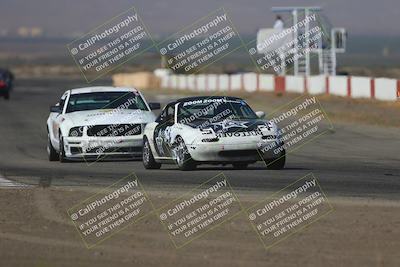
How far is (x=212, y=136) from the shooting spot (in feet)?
58.0

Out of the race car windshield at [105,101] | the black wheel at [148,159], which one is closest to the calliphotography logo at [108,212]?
the black wheel at [148,159]

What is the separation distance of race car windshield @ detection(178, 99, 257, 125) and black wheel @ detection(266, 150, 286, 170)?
773 millimetres

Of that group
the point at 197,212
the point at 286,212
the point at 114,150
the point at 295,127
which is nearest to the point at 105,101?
the point at 114,150

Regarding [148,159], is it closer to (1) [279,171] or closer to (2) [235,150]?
(2) [235,150]

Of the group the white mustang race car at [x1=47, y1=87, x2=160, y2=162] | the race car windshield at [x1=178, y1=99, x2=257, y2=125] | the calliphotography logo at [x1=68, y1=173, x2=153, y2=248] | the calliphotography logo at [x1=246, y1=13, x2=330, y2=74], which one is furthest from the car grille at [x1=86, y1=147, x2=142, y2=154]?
the calliphotography logo at [x1=246, y1=13, x2=330, y2=74]

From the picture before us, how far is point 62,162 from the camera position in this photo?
21141mm

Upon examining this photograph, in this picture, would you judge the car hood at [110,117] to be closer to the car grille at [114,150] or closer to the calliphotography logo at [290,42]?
the car grille at [114,150]

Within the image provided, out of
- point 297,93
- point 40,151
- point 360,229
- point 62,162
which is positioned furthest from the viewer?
point 297,93

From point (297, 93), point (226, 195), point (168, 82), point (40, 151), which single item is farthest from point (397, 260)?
point (168, 82)

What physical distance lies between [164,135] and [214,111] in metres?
0.94

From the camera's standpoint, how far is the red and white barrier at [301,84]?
38.3 metres

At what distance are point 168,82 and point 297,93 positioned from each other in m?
28.3

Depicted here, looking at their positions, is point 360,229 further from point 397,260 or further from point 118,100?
point 118,100

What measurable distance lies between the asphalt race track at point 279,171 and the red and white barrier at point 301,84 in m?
9.26
